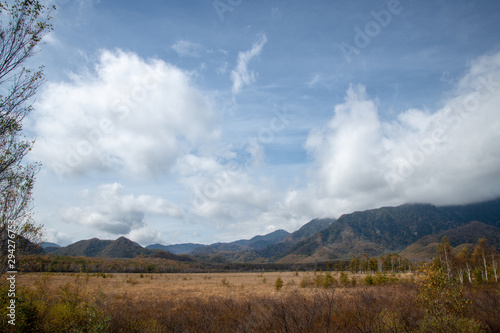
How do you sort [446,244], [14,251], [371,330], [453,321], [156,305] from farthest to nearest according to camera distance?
[446,244]
[156,305]
[14,251]
[453,321]
[371,330]

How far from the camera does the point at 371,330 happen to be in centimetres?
944

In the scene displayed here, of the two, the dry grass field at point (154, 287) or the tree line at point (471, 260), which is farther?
the tree line at point (471, 260)

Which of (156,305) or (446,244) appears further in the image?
(446,244)

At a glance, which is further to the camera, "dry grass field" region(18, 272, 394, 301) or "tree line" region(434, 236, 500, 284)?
"tree line" region(434, 236, 500, 284)

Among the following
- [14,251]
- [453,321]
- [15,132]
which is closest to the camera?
[15,132]

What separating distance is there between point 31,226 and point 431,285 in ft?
74.4

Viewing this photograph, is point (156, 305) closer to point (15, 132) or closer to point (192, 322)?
point (192, 322)

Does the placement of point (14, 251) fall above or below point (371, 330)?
above

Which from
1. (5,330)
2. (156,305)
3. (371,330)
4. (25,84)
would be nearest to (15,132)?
(25,84)

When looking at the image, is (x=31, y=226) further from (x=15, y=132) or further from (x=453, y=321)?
(x=453, y=321)

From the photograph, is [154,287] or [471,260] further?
[471,260]

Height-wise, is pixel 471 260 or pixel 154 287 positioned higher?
pixel 471 260

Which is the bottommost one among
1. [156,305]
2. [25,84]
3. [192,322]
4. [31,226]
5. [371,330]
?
[156,305]

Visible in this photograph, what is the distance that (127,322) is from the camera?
642 inches
